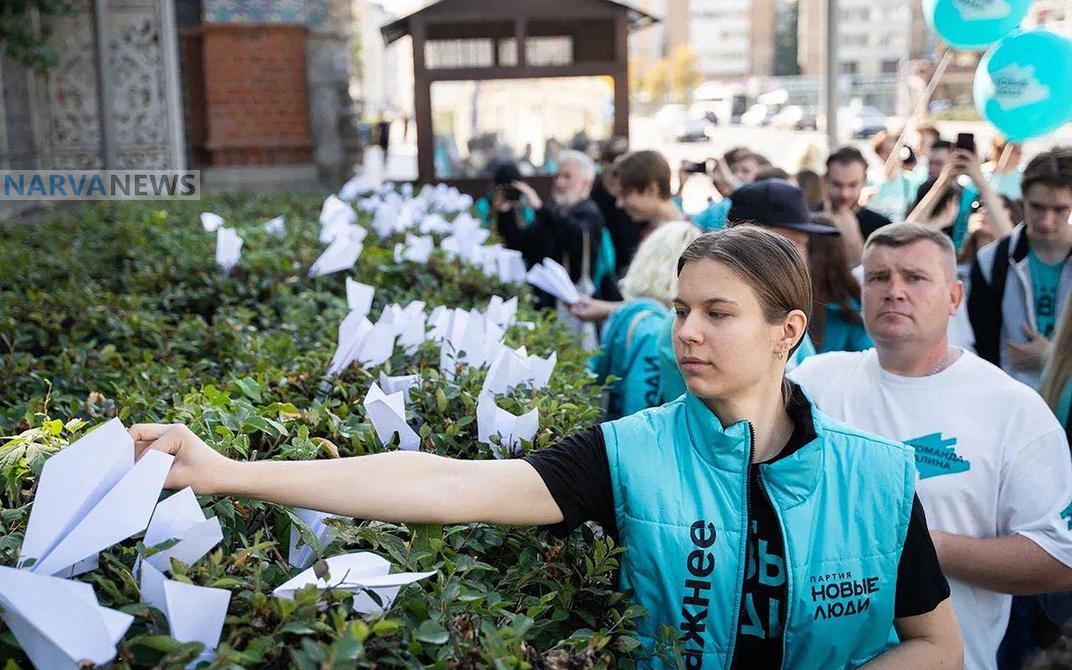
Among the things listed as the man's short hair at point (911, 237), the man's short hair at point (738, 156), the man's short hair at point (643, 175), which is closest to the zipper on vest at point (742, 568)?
the man's short hair at point (911, 237)

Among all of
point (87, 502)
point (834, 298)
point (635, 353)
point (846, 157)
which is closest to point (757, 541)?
point (87, 502)

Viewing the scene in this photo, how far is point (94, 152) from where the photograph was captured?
12016 millimetres

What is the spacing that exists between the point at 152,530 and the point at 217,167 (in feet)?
41.5

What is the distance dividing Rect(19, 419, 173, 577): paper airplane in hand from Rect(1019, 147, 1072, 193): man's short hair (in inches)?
147

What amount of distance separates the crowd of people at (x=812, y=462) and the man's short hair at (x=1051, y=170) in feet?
0.04

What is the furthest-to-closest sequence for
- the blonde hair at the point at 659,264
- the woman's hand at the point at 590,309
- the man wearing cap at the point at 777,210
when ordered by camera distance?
the woman's hand at the point at 590,309 < the blonde hair at the point at 659,264 < the man wearing cap at the point at 777,210

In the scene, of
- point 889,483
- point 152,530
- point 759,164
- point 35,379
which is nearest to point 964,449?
point 889,483

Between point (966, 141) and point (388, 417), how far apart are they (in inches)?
167

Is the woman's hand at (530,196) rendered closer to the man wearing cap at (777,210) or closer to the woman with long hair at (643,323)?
the woman with long hair at (643,323)

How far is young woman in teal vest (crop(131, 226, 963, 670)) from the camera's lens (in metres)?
2.04

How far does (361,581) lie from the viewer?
65.3 inches

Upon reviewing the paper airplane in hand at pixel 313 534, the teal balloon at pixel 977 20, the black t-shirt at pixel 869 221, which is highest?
the teal balloon at pixel 977 20

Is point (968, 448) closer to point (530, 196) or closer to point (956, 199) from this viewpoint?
point (956, 199)

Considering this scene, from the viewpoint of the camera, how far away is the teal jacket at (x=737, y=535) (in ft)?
6.70
